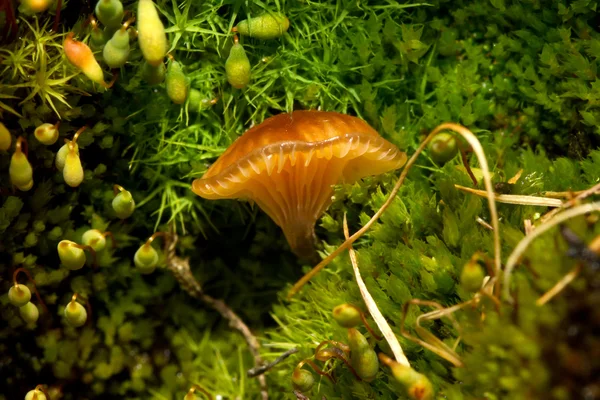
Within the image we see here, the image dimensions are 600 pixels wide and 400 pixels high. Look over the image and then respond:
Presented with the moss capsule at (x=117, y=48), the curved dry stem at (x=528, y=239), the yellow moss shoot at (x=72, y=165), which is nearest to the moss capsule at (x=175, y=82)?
the moss capsule at (x=117, y=48)

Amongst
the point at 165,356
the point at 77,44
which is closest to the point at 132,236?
the point at 165,356

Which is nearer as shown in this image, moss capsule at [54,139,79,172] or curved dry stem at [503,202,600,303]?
curved dry stem at [503,202,600,303]

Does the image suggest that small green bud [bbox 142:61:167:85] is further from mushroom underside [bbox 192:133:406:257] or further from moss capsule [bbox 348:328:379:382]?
moss capsule [bbox 348:328:379:382]


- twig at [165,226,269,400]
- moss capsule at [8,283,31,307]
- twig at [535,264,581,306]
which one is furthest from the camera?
twig at [165,226,269,400]

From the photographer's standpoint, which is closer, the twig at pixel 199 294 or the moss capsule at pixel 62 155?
the moss capsule at pixel 62 155

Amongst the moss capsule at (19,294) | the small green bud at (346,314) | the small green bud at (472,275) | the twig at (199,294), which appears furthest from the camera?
the twig at (199,294)

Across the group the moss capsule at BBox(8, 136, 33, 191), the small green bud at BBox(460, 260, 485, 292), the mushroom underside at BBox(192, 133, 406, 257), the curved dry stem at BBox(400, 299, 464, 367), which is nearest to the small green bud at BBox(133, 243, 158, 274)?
the mushroom underside at BBox(192, 133, 406, 257)

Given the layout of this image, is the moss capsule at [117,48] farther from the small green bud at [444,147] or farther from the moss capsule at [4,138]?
the small green bud at [444,147]
